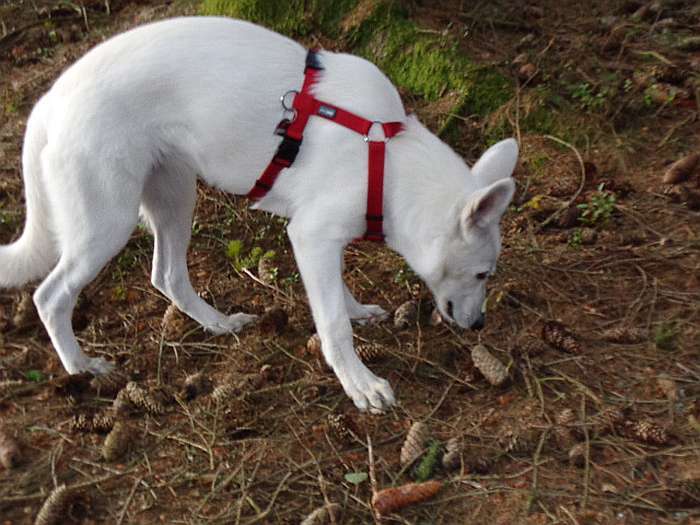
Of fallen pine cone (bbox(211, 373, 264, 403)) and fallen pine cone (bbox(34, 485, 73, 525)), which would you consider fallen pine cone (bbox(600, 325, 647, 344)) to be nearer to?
fallen pine cone (bbox(211, 373, 264, 403))

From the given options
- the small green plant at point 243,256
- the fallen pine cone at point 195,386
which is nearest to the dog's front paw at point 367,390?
the fallen pine cone at point 195,386

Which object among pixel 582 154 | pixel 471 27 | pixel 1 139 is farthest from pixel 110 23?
pixel 582 154

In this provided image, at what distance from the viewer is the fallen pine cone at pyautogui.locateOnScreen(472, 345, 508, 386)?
3314 millimetres

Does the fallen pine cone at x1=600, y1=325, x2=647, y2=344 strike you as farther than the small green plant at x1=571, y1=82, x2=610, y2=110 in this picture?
No

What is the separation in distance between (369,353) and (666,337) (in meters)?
1.34

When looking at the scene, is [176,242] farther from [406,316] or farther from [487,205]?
[487,205]

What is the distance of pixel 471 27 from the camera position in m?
5.45

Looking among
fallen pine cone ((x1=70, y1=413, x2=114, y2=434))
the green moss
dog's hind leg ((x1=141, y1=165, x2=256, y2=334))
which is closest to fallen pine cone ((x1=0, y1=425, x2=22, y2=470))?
fallen pine cone ((x1=70, y1=413, x2=114, y2=434))

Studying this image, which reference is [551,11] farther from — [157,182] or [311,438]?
[311,438]

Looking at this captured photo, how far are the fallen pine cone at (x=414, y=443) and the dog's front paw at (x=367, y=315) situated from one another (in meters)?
0.84

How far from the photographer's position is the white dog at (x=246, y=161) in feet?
10.1

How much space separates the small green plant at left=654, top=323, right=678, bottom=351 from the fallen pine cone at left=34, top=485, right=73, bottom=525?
2567 mm

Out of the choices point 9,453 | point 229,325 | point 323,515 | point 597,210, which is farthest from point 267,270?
point 597,210

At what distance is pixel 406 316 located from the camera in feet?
12.5
